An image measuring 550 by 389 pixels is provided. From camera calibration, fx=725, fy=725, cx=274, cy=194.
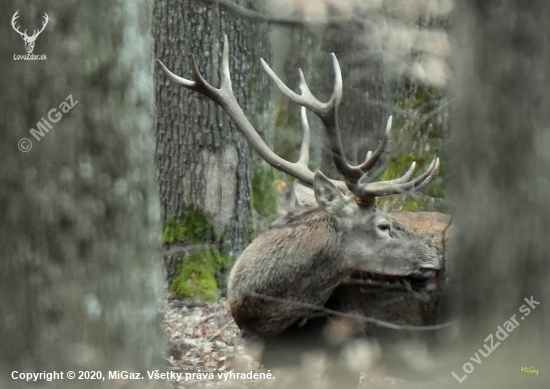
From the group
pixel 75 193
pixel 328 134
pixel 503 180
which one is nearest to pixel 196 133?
pixel 328 134

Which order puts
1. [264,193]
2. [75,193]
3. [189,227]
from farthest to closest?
[264,193]
[189,227]
[75,193]

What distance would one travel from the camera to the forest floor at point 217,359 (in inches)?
217

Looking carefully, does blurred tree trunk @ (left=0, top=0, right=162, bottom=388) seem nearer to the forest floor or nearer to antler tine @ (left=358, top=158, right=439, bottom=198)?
the forest floor

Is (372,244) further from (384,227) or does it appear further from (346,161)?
(346,161)

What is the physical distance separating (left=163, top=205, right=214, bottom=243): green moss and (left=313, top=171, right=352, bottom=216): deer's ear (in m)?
2.60

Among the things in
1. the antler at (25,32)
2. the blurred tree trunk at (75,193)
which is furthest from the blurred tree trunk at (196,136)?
the antler at (25,32)

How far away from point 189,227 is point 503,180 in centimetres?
539

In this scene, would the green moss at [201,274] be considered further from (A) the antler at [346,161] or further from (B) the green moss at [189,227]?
(A) the antler at [346,161]

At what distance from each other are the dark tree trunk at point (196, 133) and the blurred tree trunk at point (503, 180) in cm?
508

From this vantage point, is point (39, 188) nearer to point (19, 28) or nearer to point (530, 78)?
point (19, 28)

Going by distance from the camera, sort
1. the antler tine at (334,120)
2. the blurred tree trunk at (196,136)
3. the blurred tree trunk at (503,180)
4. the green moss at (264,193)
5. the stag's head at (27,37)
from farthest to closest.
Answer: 1. the green moss at (264,193)
2. the blurred tree trunk at (196,136)
3. the antler tine at (334,120)
4. the stag's head at (27,37)
5. the blurred tree trunk at (503,180)

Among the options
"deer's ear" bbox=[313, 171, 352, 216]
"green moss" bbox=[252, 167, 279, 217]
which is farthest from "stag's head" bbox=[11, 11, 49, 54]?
"green moss" bbox=[252, 167, 279, 217]

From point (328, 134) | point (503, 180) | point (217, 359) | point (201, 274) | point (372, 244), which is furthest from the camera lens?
point (201, 274)

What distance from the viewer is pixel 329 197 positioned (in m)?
5.48
